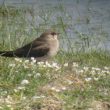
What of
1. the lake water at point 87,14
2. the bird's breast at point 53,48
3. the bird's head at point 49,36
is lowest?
the lake water at point 87,14

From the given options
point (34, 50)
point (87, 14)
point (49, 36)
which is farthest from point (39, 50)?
point (87, 14)

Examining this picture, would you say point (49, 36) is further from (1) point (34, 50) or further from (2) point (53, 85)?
(2) point (53, 85)

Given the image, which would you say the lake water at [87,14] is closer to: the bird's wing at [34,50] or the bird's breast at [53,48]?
the bird's breast at [53,48]

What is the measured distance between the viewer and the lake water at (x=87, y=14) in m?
12.6

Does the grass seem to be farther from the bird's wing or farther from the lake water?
the lake water

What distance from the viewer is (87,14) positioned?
48.4ft

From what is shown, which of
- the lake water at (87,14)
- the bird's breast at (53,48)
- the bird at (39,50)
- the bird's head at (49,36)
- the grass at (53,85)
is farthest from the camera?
the lake water at (87,14)

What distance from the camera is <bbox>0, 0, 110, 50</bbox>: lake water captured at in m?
12.6

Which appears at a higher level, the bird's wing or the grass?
the grass

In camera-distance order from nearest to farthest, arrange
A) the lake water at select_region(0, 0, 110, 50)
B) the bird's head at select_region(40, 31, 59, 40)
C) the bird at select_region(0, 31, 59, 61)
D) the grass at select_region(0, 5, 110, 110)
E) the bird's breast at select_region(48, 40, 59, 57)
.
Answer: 1. the grass at select_region(0, 5, 110, 110)
2. the bird at select_region(0, 31, 59, 61)
3. the bird's breast at select_region(48, 40, 59, 57)
4. the bird's head at select_region(40, 31, 59, 40)
5. the lake water at select_region(0, 0, 110, 50)

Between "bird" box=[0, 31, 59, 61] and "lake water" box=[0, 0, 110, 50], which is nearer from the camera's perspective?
"bird" box=[0, 31, 59, 61]

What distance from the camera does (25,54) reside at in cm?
886

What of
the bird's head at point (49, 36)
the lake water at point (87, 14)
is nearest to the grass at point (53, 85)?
the bird's head at point (49, 36)

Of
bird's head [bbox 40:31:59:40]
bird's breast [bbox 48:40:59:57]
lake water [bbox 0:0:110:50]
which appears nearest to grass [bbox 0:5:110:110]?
bird's breast [bbox 48:40:59:57]
